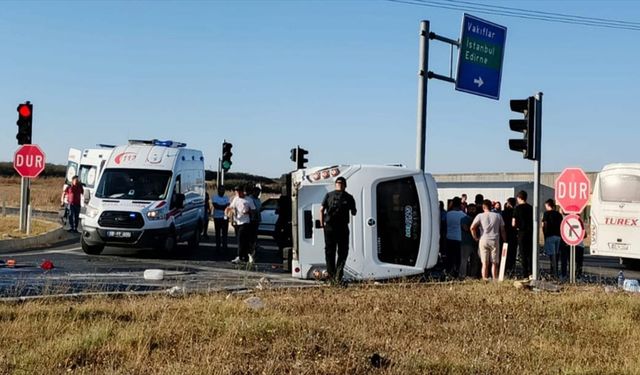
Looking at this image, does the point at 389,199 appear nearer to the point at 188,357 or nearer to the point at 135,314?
the point at 135,314

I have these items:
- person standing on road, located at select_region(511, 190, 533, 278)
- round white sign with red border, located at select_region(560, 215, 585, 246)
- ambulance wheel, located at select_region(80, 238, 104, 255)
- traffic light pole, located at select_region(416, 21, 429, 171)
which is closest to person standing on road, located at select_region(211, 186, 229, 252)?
ambulance wheel, located at select_region(80, 238, 104, 255)

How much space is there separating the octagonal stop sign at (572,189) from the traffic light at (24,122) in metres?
14.5

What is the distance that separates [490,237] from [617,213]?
9.42 metres

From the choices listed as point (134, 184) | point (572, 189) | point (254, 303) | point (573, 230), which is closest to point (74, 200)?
point (134, 184)

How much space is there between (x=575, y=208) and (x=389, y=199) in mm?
3945

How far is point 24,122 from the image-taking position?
2262cm

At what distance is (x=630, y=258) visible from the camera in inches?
935

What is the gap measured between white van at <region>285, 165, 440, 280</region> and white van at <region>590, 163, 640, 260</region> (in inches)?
426

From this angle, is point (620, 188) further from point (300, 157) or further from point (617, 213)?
point (300, 157)

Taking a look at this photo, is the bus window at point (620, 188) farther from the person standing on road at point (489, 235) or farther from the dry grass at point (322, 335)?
the dry grass at point (322, 335)

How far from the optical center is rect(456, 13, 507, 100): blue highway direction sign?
20172 millimetres

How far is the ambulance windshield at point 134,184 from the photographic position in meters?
19.5

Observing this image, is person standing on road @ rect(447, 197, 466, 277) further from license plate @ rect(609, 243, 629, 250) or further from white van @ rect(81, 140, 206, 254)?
license plate @ rect(609, 243, 629, 250)

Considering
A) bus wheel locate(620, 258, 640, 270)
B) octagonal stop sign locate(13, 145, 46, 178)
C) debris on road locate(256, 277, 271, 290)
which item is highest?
octagonal stop sign locate(13, 145, 46, 178)
